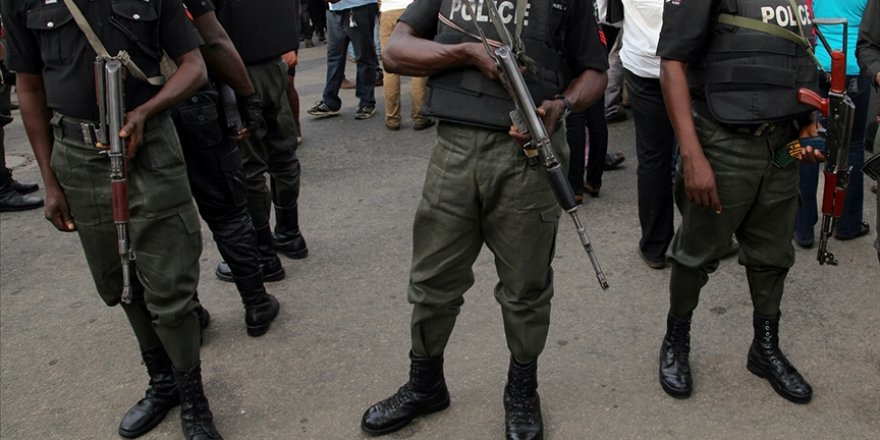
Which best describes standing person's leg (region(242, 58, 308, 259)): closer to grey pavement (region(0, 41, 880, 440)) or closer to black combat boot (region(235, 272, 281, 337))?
grey pavement (region(0, 41, 880, 440))

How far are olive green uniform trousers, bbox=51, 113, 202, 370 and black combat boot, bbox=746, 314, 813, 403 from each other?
7.45 feet

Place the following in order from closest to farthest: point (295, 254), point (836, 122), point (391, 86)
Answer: point (836, 122) → point (295, 254) → point (391, 86)

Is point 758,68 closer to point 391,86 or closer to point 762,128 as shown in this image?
point 762,128

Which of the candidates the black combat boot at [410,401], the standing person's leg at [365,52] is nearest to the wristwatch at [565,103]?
the black combat boot at [410,401]

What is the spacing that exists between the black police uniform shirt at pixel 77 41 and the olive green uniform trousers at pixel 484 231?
1.08m

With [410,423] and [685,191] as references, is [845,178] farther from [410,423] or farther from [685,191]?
[410,423]

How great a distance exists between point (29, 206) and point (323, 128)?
2817mm

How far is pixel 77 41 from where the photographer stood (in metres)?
2.78

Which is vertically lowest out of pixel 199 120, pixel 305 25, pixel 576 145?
pixel 305 25

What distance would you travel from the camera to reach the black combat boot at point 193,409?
10.4ft

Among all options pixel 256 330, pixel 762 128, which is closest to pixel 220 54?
pixel 256 330

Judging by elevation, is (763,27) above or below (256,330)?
above

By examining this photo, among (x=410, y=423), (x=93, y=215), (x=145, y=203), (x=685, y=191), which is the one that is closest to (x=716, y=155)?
(x=685, y=191)

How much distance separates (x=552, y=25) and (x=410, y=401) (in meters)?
1.50
